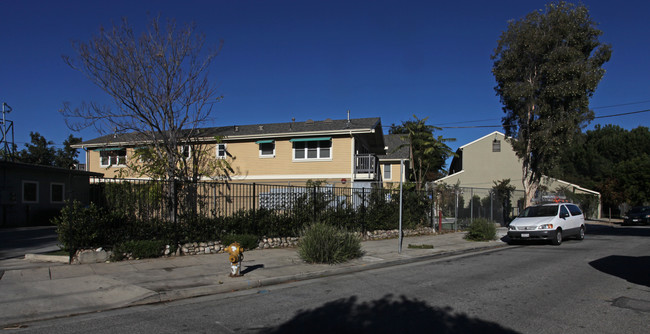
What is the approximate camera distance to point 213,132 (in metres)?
23.2

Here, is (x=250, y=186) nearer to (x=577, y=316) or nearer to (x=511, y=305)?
(x=511, y=305)

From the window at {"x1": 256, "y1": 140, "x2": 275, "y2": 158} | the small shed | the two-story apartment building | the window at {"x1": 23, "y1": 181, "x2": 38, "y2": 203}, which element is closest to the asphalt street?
the two-story apartment building

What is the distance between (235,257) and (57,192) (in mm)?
20757

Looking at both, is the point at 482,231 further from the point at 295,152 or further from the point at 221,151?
the point at 221,151

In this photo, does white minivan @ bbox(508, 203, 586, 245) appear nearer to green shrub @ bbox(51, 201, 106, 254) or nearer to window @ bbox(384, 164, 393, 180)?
green shrub @ bbox(51, 201, 106, 254)

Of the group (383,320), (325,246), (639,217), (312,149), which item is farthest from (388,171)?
(383,320)

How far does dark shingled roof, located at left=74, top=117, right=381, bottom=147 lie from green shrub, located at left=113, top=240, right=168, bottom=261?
10651mm

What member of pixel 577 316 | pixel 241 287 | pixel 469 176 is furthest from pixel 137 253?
pixel 469 176

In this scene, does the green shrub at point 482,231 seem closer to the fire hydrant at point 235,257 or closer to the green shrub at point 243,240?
the green shrub at point 243,240

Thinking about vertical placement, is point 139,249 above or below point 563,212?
below

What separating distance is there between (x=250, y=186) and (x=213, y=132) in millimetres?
10885

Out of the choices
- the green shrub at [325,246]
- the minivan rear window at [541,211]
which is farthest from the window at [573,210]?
the green shrub at [325,246]

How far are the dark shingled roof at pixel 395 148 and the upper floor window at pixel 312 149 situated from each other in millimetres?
6414

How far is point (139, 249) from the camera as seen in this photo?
1032 centimetres
